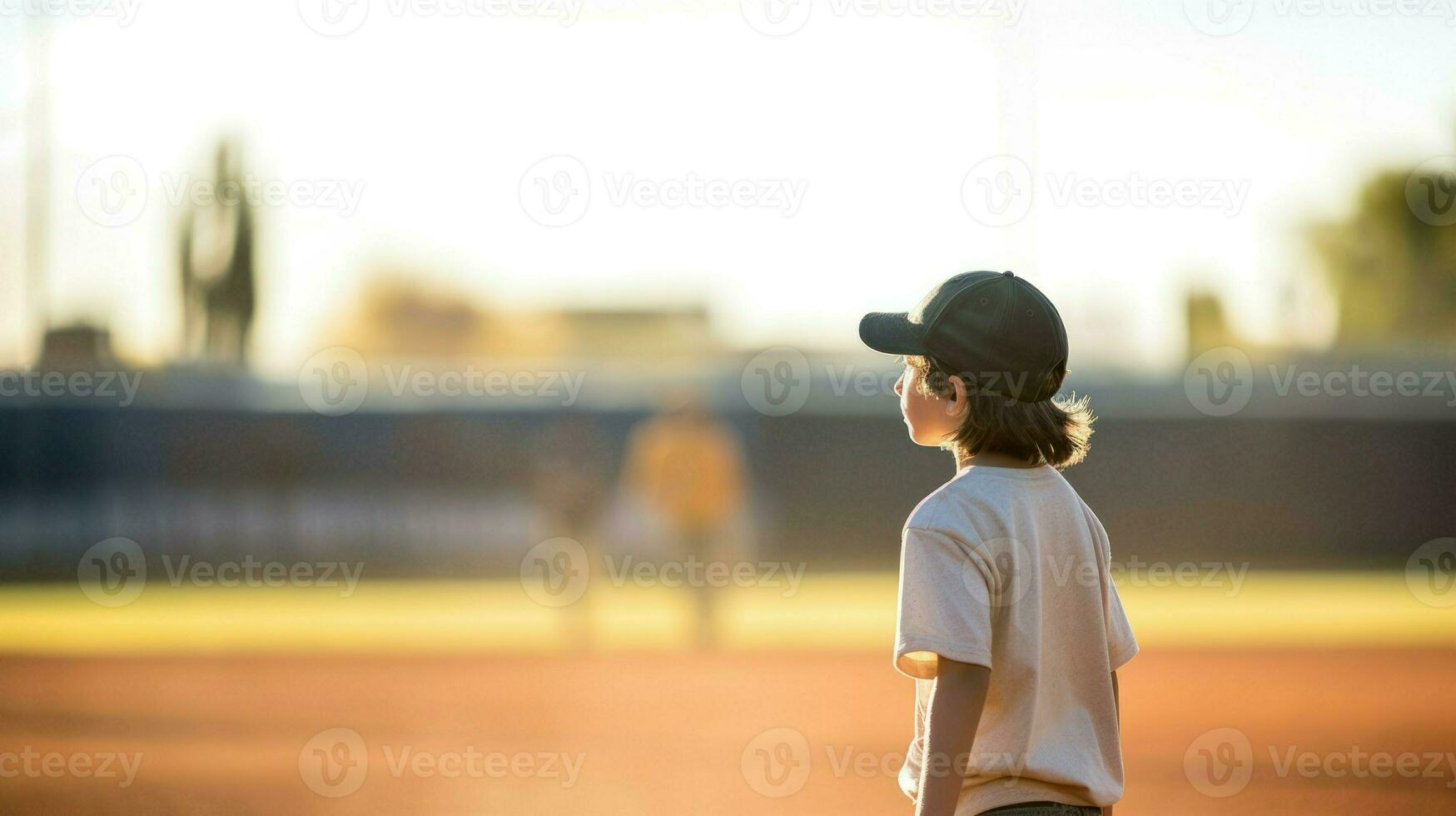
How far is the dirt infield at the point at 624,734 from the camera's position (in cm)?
569

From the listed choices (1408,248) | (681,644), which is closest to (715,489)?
(681,644)

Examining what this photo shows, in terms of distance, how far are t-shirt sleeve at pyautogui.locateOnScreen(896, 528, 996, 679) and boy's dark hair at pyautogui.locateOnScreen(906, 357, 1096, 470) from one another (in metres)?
0.20

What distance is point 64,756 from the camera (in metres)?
6.70

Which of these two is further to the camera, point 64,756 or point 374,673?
point 374,673

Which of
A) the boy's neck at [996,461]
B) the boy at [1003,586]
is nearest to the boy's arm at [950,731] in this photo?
the boy at [1003,586]

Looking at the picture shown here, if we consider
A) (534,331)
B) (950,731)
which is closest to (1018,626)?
(950,731)

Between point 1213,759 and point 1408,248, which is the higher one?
point 1408,248

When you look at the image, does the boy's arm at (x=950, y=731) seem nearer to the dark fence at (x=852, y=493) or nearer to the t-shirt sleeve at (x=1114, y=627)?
the t-shirt sleeve at (x=1114, y=627)

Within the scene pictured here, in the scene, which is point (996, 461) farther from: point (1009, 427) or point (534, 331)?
point (534, 331)

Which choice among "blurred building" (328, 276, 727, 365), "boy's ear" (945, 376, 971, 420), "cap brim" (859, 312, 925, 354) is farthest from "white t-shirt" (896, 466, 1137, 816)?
"blurred building" (328, 276, 727, 365)

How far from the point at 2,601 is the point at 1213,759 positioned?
50.3 ft

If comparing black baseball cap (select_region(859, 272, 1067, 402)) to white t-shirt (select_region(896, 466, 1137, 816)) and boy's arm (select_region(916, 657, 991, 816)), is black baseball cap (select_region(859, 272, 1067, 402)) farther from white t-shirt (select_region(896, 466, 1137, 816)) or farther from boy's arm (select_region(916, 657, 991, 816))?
boy's arm (select_region(916, 657, 991, 816))

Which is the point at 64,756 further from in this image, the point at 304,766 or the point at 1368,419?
the point at 1368,419

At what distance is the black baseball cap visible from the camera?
2029 millimetres
